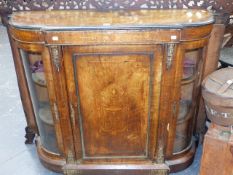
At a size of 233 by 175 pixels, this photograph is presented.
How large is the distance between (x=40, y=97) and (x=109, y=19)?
2.21 feet

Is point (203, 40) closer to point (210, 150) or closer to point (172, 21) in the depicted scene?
point (172, 21)

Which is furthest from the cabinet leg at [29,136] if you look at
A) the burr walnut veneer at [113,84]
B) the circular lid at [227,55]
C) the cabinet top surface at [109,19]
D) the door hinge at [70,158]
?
the circular lid at [227,55]

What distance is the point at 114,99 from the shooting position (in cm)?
164

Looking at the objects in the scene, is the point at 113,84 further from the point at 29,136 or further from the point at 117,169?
the point at 29,136

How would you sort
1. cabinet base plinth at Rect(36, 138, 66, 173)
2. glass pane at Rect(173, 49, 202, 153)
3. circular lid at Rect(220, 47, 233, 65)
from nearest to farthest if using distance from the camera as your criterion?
glass pane at Rect(173, 49, 202, 153) → cabinet base plinth at Rect(36, 138, 66, 173) → circular lid at Rect(220, 47, 233, 65)

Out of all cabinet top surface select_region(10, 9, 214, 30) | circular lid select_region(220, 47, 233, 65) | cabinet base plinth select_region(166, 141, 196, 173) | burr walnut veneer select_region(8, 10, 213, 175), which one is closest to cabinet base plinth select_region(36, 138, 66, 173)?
burr walnut veneer select_region(8, 10, 213, 175)

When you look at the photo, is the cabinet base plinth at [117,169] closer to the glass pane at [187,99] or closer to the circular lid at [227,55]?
the glass pane at [187,99]

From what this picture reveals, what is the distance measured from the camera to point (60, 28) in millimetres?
1410

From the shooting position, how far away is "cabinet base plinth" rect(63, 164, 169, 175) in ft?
6.09

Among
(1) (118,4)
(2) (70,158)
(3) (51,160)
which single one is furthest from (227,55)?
(3) (51,160)

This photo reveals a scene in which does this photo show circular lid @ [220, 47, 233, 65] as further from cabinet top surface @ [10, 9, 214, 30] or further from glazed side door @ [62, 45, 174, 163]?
glazed side door @ [62, 45, 174, 163]

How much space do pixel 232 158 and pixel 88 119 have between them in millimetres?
815

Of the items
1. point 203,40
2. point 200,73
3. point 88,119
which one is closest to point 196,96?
point 200,73

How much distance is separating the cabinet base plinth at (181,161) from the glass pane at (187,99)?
0.05 meters
